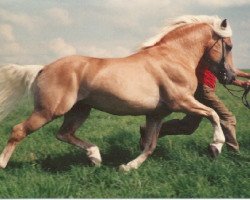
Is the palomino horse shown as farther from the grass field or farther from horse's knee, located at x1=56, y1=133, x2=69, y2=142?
the grass field

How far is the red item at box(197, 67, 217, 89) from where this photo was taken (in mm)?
6789

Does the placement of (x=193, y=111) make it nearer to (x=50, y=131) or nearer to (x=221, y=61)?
(x=221, y=61)

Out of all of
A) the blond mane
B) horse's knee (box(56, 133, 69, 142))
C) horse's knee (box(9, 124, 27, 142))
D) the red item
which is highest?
the blond mane

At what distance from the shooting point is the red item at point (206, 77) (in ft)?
22.3

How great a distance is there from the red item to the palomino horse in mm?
352

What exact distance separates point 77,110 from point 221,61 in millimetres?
2105

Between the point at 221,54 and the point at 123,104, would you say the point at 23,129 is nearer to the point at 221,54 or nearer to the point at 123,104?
the point at 123,104

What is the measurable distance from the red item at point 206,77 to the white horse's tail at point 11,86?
2.38 metres

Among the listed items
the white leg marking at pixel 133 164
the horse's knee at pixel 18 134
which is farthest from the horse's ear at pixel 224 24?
the horse's knee at pixel 18 134

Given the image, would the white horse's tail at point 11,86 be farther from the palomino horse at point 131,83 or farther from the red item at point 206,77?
the red item at point 206,77

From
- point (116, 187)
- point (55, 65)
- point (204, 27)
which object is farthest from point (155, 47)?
point (116, 187)

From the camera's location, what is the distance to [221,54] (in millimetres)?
6473

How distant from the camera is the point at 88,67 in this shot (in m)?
5.95

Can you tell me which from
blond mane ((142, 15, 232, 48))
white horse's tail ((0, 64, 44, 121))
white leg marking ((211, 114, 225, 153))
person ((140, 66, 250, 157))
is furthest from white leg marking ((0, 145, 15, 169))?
white leg marking ((211, 114, 225, 153))
